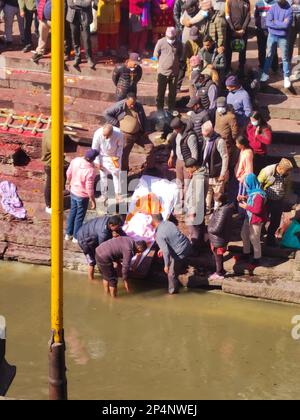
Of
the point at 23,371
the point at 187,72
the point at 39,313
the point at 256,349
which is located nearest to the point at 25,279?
the point at 39,313

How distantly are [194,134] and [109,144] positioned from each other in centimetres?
136

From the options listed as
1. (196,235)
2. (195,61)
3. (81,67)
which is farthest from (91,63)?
(196,235)

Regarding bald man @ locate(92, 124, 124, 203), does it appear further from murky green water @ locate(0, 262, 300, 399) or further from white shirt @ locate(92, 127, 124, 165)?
murky green water @ locate(0, 262, 300, 399)

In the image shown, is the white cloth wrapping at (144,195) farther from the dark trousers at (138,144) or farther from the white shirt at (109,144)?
the white shirt at (109,144)

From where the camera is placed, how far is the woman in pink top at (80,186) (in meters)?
17.4

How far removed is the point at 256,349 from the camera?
50.9 ft

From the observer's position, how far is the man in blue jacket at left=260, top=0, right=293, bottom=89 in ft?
66.7

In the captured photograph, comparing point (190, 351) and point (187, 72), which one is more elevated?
point (187, 72)

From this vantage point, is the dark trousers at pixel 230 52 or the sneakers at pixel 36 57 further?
the sneakers at pixel 36 57

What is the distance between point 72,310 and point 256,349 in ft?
9.06

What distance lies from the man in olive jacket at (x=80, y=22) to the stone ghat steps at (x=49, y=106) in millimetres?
Result: 1020

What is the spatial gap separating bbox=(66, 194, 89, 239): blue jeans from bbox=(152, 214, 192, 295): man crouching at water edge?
1.37 meters

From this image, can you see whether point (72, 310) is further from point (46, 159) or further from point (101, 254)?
point (46, 159)

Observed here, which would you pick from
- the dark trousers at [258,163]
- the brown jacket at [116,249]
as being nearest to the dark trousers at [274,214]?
the dark trousers at [258,163]
